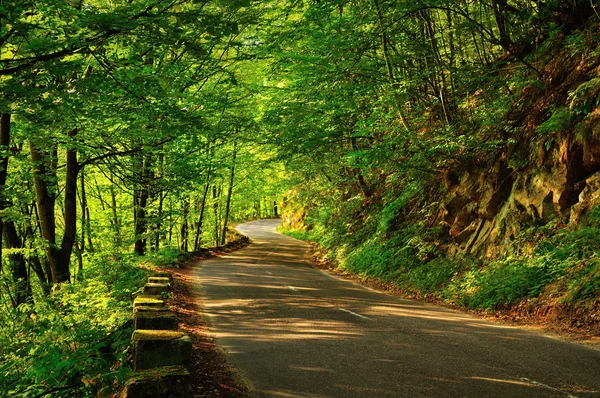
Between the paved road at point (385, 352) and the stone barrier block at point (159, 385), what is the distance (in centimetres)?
159

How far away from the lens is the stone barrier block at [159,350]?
5129 millimetres

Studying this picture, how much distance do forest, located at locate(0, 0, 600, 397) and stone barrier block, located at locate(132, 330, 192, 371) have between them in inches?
12.7

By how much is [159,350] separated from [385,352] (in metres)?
3.79

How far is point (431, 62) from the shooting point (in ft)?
55.7

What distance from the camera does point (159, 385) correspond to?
4234mm

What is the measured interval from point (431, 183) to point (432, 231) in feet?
8.55

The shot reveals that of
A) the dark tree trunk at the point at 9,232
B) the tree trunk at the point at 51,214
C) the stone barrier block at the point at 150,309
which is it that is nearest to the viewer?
the stone barrier block at the point at 150,309

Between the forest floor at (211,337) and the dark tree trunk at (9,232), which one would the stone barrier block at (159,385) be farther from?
the dark tree trunk at (9,232)

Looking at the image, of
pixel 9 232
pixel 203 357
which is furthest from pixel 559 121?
pixel 9 232

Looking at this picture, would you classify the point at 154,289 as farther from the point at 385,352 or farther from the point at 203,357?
the point at 385,352

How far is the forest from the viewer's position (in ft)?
20.8

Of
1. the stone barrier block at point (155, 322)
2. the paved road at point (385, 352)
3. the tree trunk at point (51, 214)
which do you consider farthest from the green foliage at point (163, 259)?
the stone barrier block at point (155, 322)

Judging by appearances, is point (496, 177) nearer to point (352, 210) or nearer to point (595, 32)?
point (595, 32)

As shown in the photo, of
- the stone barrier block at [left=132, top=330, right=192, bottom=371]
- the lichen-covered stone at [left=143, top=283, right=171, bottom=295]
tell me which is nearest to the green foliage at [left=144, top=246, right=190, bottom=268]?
Result: the lichen-covered stone at [left=143, top=283, right=171, bottom=295]
